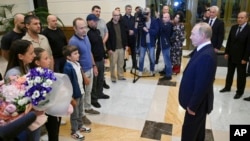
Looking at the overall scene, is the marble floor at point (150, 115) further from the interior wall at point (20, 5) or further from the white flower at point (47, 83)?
the interior wall at point (20, 5)

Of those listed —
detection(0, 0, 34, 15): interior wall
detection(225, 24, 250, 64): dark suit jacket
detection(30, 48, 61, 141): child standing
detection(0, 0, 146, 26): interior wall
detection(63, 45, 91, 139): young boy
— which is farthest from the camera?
detection(0, 0, 34, 15): interior wall

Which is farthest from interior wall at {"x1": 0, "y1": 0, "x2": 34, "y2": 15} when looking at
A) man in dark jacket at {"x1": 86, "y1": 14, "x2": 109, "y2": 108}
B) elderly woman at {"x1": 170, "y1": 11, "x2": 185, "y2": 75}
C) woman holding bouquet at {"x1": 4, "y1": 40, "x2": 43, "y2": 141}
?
woman holding bouquet at {"x1": 4, "y1": 40, "x2": 43, "y2": 141}

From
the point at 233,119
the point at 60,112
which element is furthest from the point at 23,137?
the point at 233,119

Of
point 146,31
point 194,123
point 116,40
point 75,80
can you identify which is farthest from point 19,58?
point 146,31

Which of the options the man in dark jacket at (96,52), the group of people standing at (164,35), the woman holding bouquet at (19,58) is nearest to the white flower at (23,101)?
the woman holding bouquet at (19,58)

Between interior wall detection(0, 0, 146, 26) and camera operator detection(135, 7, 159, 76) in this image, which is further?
interior wall detection(0, 0, 146, 26)

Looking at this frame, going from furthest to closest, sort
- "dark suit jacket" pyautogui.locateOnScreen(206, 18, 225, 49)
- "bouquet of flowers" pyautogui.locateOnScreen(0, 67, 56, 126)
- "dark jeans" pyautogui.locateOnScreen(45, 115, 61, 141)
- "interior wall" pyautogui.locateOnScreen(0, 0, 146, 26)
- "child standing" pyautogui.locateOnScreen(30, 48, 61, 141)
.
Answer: "interior wall" pyautogui.locateOnScreen(0, 0, 146, 26), "dark suit jacket" pyautogui.locateOnScreen(206, 18, 225, 49), "dark jeans" pyautogui.locateOnScreen(45, 115, 61, 141), "child standing" pyautogui.locateOnScreen(30, 48, 61, 141), "bouquet of flowers" pyautogui.locateOnScreen(0, 67, 56, 126)

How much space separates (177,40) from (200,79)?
2887mm

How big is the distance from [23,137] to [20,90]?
434 millimetres

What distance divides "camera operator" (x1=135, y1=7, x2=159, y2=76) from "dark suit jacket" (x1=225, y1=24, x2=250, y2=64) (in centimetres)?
146

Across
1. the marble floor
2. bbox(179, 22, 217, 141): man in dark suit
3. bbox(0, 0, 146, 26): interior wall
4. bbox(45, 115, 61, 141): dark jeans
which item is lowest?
the marble floor

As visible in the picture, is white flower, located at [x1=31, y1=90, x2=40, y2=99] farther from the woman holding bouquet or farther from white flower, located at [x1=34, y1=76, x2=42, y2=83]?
the woman holding bouquet

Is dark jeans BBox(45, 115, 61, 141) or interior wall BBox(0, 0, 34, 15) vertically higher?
interior wall BBox(0, 0, 34, 15)

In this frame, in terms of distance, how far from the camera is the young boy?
2.41 m
